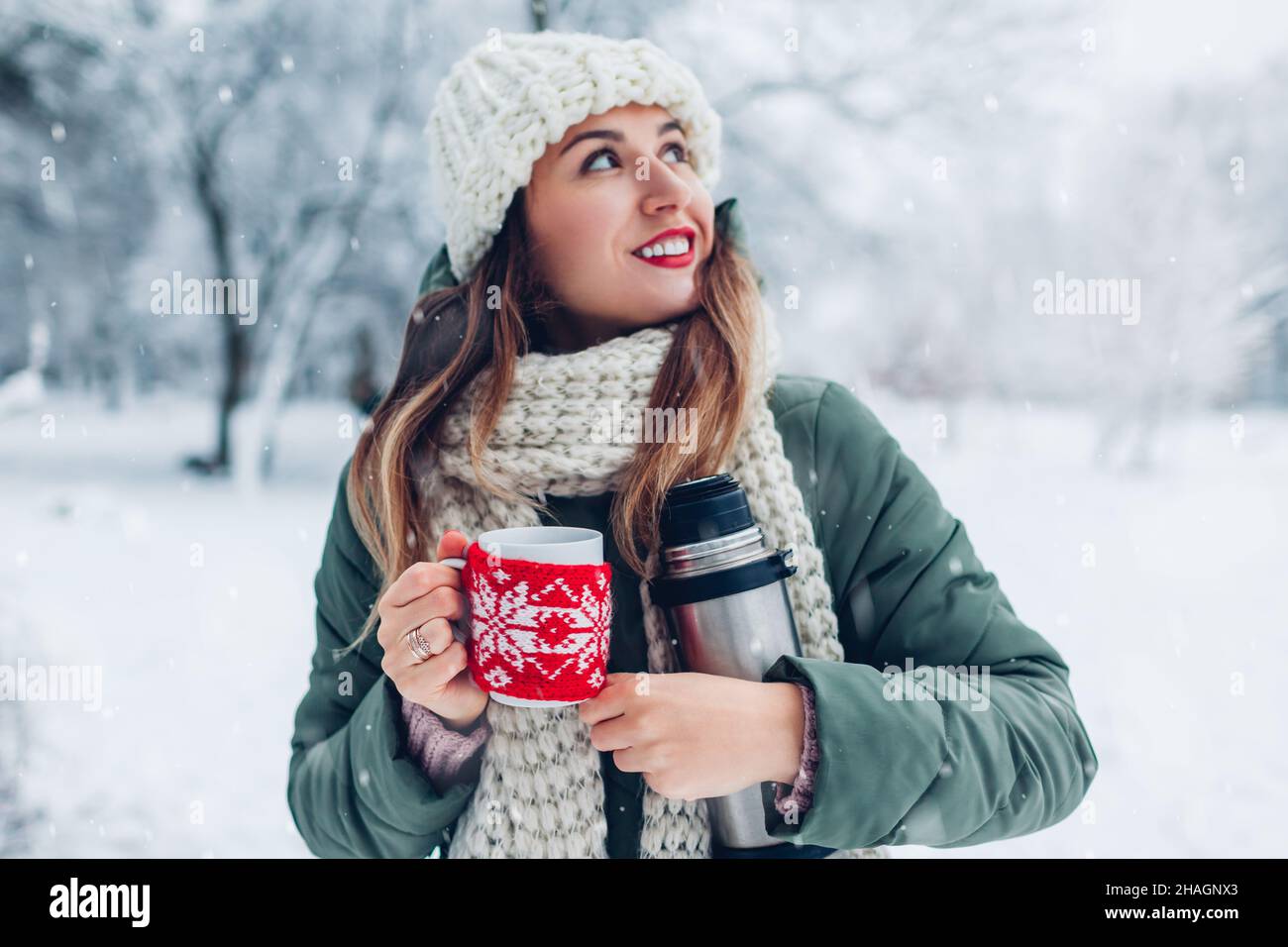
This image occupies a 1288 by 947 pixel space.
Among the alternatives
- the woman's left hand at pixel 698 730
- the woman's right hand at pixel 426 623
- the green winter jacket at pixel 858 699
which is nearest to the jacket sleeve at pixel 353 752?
the green winter jacket at pixel 858 699

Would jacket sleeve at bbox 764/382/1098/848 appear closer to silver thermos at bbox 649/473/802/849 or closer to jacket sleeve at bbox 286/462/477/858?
silver thermos at bbox 649/473/802/849

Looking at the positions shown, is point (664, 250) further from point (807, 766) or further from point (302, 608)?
point (302, 608)

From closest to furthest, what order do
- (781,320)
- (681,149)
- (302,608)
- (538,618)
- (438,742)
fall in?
(538,618)
(438,742)
(681,149)
(302,608)
(781,320)

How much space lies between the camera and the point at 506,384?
85 centimetres

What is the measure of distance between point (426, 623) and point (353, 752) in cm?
27

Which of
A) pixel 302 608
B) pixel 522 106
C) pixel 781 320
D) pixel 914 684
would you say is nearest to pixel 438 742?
pixel 914 684

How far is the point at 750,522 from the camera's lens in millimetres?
714

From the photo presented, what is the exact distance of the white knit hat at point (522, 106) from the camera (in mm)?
821

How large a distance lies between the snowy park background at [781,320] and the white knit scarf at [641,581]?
1116 millimetres

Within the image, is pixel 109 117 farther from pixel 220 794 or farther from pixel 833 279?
pixel 833 279

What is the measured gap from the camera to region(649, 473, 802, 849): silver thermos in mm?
696

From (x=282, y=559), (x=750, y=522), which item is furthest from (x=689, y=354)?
(x=282, y=559)
